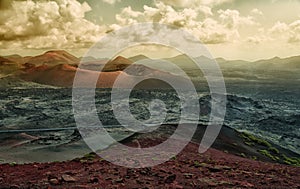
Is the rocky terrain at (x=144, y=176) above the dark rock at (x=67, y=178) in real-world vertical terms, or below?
below

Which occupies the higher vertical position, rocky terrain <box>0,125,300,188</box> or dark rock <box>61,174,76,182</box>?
dark rock <box>61,174,76,182</box>

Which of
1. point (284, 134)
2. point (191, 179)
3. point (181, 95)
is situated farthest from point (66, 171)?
point (181, 95)

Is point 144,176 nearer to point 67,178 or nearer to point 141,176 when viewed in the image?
point 141,176

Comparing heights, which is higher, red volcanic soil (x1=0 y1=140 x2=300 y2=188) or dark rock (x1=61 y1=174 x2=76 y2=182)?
dark rock (x1=61 y1=174 x2=76 y2=182)

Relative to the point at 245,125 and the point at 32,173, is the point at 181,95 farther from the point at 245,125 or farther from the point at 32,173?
the point at 32,173

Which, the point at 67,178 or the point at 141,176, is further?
the point at 141,176

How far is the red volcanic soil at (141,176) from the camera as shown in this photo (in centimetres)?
691

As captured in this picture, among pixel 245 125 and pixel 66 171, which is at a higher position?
pixel 66 171

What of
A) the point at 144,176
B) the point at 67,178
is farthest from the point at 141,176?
the point at 67,178

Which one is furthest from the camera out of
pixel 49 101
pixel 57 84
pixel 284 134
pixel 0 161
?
pixel 57 84

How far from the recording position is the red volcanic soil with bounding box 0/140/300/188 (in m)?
6.91

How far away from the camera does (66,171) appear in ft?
25.1

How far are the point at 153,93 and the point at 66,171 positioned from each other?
122 ft

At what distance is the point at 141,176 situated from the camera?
759 centimetres
